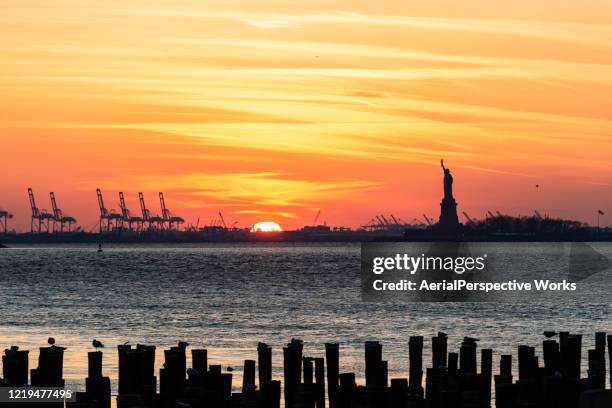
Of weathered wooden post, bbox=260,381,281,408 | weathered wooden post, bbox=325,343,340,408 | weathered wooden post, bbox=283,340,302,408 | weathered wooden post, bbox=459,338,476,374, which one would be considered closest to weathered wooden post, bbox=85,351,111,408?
weathered wooden post, bbox=260,381,281,408

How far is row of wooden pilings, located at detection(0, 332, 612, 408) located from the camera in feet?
69.8

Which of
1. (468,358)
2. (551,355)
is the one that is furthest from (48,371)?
(551,355)

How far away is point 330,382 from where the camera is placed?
1141 inches

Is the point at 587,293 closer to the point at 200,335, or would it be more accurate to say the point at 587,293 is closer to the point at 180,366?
the point at 200,335

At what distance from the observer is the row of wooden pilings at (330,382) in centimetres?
2128

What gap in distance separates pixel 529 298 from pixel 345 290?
50.9 feet

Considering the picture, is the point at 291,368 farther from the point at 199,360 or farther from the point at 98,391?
the point at 98,391

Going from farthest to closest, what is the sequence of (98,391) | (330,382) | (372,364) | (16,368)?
(330,382), (372,364), (16,368), (98,391)

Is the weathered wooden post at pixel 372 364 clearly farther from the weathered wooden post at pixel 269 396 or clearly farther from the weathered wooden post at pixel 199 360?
the weathered wooden post at pixel 269 396

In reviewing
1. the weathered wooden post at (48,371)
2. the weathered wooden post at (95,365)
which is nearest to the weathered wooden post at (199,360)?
the weathered wooden post at (95,365)

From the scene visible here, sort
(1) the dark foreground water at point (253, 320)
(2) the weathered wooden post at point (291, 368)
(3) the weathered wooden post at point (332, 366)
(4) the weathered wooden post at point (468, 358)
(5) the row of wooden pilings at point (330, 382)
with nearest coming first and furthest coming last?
1. (5) the row of wooden pilings at point (330, 382)
2. (2) the weathered wooden post at point (291, 368)
3. (4) the weathered wooden post at point (468, 358)
4. (3) the weathered wooden post at point (332, 366)
5. (1) the dark foreground water at point (253, 320)

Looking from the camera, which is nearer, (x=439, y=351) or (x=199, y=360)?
(x=199, y=360)

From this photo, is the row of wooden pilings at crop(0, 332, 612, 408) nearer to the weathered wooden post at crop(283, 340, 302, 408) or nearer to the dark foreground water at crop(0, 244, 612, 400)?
the weathered wooden post at crop(283, 340, 302, 408)

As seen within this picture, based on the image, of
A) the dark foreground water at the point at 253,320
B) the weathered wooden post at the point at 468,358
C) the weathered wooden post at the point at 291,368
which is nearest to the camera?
the weathered wooden post at the point at 291,368
